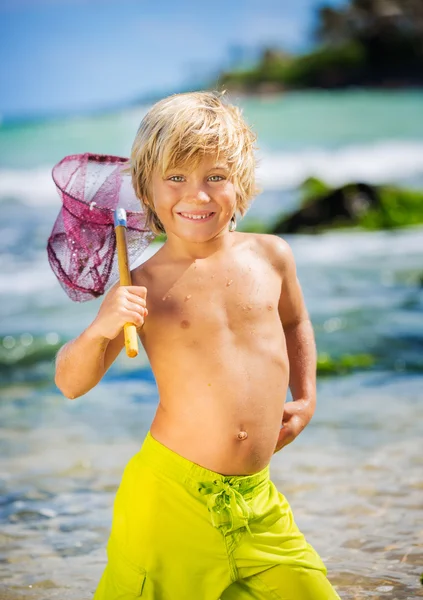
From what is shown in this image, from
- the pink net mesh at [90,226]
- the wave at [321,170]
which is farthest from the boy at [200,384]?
the wave at [321,170]

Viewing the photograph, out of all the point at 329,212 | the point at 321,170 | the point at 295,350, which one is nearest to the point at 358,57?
the point at 321,170

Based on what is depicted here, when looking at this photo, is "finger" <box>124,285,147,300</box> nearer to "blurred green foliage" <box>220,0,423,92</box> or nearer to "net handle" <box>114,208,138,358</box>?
"net handle" <box>114,208,138,358</box>

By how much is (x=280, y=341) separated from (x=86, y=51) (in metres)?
16.4

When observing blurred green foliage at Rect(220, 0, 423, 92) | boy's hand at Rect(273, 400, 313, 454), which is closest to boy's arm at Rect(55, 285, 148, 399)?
boy's hand at Rect(273, 400, 313, 454)

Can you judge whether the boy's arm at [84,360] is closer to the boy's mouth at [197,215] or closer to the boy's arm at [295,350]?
the boy's mouth at [197,215]

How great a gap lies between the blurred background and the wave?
0.05 meters

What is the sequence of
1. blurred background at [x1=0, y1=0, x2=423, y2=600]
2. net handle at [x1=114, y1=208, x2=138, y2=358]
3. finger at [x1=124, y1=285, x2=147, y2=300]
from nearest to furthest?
net handle at [x1=114, y1=208, x2=138, y2=358], finger at [x1=124, y1=285, x2=147, y2=300], blurred background at [x1=0, y1=0, x2=423, y2=600]

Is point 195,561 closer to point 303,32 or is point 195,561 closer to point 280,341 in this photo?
point 280,341

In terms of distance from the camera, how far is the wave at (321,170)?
14.0m

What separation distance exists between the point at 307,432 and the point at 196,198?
243 centimetres

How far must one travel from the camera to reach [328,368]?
5.67 m

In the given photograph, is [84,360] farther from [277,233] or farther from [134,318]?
[277,233]

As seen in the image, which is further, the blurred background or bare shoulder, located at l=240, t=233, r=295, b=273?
the blurred background

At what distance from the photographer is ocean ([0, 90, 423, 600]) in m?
3.12
